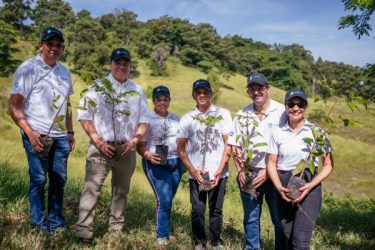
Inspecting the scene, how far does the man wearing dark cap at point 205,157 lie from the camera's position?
196 inches

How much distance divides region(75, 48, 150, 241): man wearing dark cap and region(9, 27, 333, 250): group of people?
12 millimetres

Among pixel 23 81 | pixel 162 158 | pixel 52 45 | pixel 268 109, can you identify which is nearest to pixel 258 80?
pixel 268 109

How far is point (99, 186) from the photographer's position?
461cm

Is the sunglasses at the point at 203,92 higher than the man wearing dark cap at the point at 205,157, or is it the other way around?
the sunglasses at the point at 203,92

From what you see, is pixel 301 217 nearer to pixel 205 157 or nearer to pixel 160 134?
pixel 205 157

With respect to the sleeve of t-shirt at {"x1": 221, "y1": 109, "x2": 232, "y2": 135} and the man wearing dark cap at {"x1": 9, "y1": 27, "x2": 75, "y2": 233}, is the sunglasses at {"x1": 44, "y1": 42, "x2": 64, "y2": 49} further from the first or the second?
the sleeve of t-shirt at {"x1": 221, "y1": 109, "x2": 232, "y2": 135}

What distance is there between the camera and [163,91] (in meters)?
5.46

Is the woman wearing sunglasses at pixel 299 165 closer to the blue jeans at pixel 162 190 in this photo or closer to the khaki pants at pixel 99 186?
the blue jeans at pixel 162 190

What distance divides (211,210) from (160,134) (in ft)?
4.11

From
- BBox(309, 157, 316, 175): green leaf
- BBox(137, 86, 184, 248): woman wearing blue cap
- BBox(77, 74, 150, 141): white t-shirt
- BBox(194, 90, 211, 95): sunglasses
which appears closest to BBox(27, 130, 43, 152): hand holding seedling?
BBox(77, 74, 150, 141): white t-shirt

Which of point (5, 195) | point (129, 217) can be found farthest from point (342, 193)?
point (5, 195)

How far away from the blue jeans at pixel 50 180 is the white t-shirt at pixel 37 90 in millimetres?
205

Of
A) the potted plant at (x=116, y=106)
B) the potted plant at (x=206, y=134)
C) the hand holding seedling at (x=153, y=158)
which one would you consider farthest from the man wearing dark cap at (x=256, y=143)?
the potted plant at (x=116, y=106)

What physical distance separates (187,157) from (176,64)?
83.7 metres
